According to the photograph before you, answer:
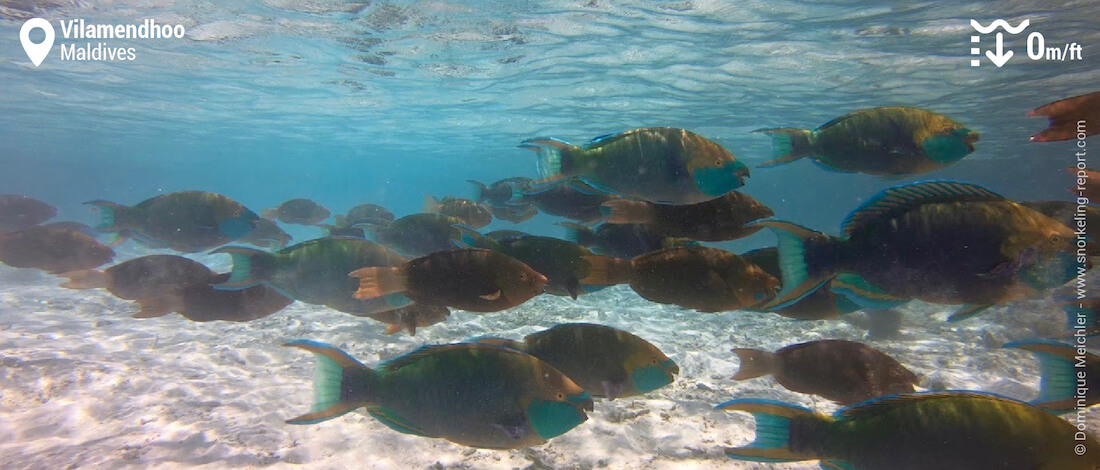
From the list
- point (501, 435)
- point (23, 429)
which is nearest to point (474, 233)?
point (501, 435)

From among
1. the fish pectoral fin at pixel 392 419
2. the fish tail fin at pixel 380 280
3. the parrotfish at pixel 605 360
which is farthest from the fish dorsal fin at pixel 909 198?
the fish pectoral fin at pixel 392 419

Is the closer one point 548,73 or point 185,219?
point 185,219

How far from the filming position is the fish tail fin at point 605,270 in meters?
2.87

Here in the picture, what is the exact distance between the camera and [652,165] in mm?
2838

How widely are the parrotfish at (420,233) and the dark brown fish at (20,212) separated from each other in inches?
260

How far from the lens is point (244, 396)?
19.5 ft

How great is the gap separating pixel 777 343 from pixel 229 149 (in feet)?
197

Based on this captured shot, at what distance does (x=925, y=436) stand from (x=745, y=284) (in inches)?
40.9

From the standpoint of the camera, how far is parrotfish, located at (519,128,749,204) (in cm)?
278

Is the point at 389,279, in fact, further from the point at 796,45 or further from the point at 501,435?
the point at 796,45

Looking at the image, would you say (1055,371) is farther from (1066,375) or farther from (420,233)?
(420,233)

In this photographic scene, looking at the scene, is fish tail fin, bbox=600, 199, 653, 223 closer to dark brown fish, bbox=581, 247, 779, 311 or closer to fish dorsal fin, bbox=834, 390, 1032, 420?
dark brown fish, bbox=581, 247, 779, 311

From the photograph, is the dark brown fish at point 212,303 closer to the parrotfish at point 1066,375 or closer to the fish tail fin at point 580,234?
the fish tail fin at point 580,234

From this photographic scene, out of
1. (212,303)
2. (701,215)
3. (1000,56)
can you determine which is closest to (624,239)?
(701,215)
